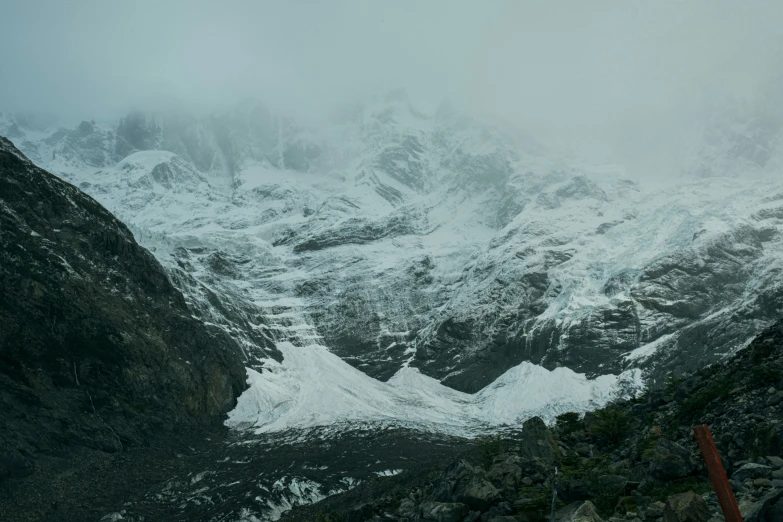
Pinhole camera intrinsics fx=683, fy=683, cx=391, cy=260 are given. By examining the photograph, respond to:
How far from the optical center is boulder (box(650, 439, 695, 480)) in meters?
19.0

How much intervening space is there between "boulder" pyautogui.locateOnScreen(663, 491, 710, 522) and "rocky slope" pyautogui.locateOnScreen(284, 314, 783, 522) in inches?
0.8

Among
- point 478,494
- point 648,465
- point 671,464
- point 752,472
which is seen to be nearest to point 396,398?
point 478,494

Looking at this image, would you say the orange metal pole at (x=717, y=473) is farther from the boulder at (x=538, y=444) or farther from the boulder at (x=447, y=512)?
the boulder at (x=538, y=444)

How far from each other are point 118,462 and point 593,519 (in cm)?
9655

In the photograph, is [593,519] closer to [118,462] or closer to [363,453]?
[118,462]

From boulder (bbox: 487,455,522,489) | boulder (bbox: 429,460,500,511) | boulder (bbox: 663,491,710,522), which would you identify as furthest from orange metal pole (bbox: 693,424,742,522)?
boulder (bbox: 487,455,522,489)

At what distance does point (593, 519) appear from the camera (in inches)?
667

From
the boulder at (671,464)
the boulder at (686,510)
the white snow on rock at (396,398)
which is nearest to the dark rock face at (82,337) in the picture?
the white snow on rock at (396,398)

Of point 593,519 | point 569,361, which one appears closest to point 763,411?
point 593,519

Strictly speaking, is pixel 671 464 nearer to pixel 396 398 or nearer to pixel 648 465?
pixel 648 465

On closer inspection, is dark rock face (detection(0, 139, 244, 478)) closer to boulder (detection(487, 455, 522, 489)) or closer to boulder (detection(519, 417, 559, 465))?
boulder (detection(519, 417, 559, 465))

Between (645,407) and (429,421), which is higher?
(645,407)

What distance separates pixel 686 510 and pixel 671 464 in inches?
195

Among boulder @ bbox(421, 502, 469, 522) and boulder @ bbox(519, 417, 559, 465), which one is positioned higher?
boulder @ bbox(519, 417, 559, 465)
